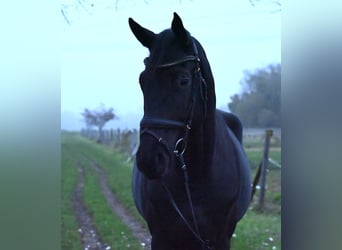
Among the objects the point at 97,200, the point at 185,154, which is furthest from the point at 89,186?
the point at 185,154

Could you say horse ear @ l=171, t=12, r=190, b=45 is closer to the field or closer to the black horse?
the black horse

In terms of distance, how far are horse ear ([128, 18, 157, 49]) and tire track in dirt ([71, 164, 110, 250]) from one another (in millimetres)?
737

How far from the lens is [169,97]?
1692mm

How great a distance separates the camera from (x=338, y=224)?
1.77 metres

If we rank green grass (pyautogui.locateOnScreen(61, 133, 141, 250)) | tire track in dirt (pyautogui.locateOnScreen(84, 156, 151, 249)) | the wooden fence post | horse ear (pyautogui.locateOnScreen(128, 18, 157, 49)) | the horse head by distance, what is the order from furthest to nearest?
green grass (pyautogui.locateOnScreen(61, 133, 141, 250)), tire track in dirt (pyautogui.locateOnScreen(84, 156, 151, 249)), the wooden fence post, horse ear (pyautogui.locateOnScreen(128, 18, 157, 49)), the horse head

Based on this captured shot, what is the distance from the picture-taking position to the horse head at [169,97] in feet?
5.50

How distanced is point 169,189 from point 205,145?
242 mm

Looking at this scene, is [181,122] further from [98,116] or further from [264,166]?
[98,116]

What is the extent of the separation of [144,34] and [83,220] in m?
0.98

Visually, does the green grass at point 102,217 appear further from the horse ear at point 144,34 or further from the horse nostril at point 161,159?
the horse ear at point 144,34

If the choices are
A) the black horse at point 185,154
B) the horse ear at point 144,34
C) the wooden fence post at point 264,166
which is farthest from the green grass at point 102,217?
the horse ear at point 144,34

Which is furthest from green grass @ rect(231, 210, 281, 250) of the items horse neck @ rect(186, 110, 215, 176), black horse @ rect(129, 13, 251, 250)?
horse neck @ rect(186, 110, 215, 176)

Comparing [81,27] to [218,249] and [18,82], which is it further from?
[218,249]

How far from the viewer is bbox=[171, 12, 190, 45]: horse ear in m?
1.72
